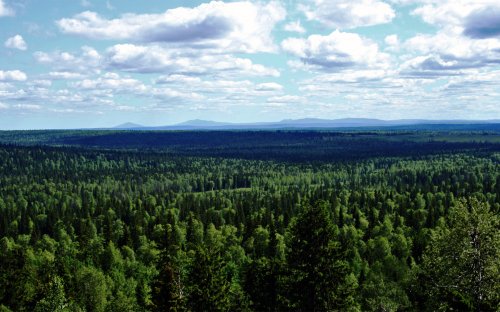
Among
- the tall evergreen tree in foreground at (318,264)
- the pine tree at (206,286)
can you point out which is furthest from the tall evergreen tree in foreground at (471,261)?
the pine tree at (206,286)

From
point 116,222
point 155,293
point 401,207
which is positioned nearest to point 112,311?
point 155,293

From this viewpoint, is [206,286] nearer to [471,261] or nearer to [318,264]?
[318,264]

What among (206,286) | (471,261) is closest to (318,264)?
(471,261)

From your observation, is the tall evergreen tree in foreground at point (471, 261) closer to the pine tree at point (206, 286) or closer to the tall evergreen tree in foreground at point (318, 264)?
the tall evergreen tree in foreground at point (318, 264)

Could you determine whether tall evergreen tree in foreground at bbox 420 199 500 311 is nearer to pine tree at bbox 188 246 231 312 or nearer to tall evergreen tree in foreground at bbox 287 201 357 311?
tall evergreen tree in foreground at bbox 287 201 357 311

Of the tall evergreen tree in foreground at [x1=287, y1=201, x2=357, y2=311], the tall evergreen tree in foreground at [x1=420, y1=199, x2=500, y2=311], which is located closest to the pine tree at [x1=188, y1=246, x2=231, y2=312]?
the tall evergreen tree in foreground at [x1=287, y1=201, x2=357, y2=311]
